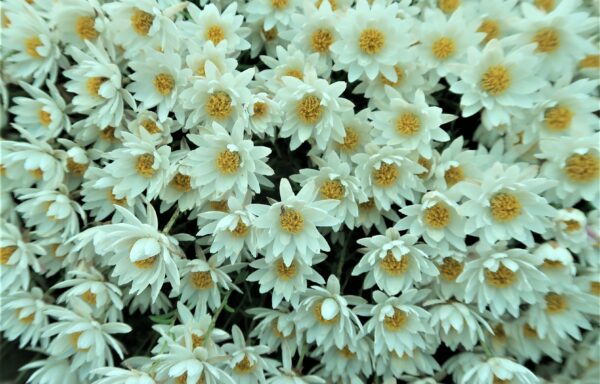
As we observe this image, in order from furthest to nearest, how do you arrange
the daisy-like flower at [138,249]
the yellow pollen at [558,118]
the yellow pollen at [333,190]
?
the yellow pollen at [558,118], the yellow pollen at [333,190], the daisy-like flower at [138,249]

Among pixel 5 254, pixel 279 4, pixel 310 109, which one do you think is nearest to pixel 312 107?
pixel 310 109

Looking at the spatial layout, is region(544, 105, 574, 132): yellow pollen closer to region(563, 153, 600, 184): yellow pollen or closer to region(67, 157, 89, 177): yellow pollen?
region(563, 153, 600, 184): yellow pollen

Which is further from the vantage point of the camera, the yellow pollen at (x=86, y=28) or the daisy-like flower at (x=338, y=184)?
the yellow pollen at (x=86, y=28)

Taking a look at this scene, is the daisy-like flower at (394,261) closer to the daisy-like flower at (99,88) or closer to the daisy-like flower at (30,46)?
the daisy-like flower at (99,88)

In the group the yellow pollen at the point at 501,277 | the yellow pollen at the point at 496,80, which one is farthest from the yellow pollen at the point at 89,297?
the yellow pollen at the point at 496,80

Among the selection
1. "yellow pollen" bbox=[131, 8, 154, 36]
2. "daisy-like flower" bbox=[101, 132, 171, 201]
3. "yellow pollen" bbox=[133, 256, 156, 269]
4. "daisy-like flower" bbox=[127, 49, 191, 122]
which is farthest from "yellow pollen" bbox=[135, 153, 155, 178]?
"yellow pollen" bbox=[131, 8, 154, 36]

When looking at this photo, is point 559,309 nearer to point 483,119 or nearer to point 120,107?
point 483,119
